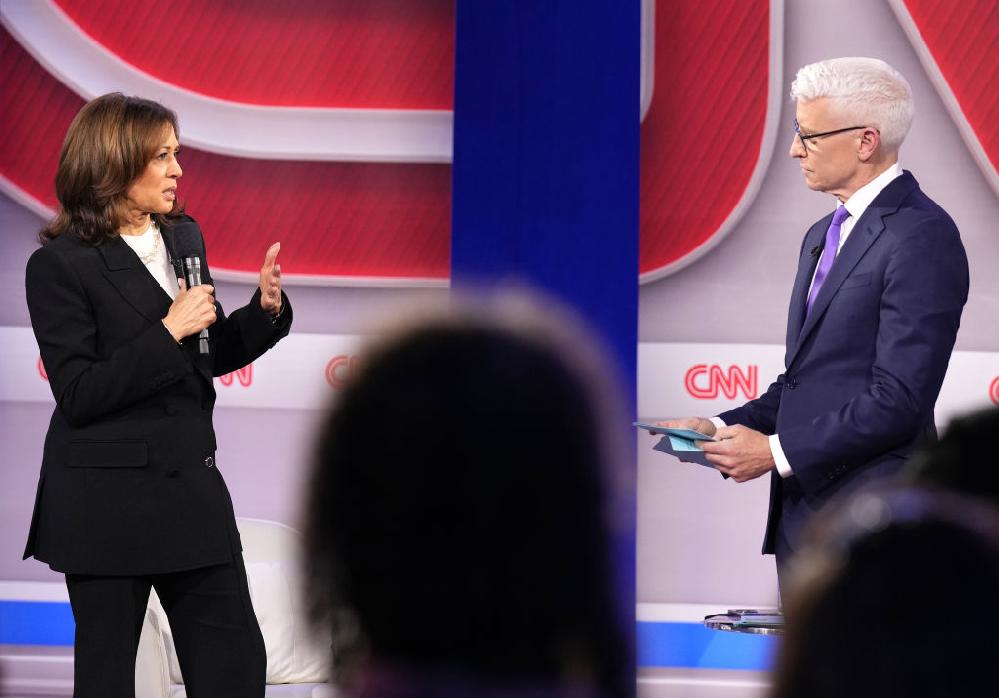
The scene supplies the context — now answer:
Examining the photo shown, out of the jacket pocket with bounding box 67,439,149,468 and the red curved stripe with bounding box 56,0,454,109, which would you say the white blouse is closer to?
the jacket pocket with bounding box 67,439,149,468

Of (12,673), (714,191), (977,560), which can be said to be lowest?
(12,673)

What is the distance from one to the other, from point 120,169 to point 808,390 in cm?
140

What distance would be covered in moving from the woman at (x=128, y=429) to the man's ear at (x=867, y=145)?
1.32m

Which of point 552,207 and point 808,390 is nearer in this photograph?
point 808,390

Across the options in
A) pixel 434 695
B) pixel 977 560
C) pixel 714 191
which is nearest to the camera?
pixel 977 560

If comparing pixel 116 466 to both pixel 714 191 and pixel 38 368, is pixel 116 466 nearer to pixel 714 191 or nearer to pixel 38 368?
pixel 38 368

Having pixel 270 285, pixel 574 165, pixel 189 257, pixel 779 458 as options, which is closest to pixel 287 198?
pixel 574 165

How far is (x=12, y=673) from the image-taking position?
13.3ft

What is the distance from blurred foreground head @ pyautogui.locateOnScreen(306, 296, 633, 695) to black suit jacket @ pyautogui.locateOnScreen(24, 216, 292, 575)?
1453 millimetres

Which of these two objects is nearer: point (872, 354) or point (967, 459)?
point (967, 459)

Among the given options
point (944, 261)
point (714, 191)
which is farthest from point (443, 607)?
point (714, 191)

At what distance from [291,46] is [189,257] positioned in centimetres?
186

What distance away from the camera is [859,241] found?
2.39 meters

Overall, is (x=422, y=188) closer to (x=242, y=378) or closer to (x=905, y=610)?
(x=242, y=378)
